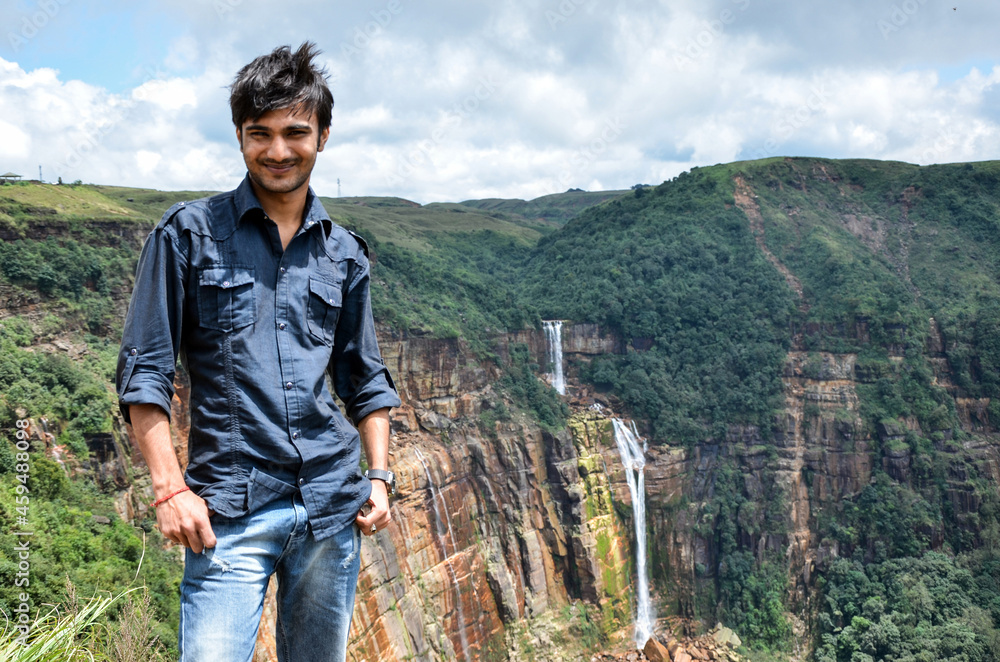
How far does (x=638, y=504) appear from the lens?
32.5 meters

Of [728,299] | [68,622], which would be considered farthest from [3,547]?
[728,299]

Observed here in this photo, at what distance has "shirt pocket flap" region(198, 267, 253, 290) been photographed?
7.51 feet

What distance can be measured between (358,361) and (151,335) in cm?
88

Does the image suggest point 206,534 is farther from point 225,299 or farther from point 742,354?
point 742,354

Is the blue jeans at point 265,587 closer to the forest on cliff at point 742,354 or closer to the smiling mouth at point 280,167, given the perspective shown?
the smiling mouth at point 280,167

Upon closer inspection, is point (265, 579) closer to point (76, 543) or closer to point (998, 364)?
point (76, 543)

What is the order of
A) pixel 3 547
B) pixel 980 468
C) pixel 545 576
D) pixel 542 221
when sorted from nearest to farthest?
pixel 3 547 → pixel 545 576 → pixel 980 468 → pixel 542 221

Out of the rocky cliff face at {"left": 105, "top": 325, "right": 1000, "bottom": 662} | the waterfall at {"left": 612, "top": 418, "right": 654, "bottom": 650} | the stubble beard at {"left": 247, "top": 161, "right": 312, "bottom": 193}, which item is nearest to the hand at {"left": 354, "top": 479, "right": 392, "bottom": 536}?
the stubble beard at {"left": 247, "top": 161, "right": 312, "bottom": 193}

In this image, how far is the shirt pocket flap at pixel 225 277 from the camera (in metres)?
2.29

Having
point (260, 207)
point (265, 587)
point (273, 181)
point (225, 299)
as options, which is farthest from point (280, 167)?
point (265, 587)

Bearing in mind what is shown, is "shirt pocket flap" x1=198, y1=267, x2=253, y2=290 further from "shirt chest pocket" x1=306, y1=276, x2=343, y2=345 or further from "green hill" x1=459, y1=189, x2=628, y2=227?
"green hill" x1=459, y1=189, x2=628, y2=227

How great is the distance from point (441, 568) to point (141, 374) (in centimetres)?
2433

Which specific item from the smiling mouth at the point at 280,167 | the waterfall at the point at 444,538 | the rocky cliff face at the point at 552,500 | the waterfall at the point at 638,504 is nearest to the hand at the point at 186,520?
the smiling mouth at the point at 280,167

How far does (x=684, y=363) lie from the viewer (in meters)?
38.2
